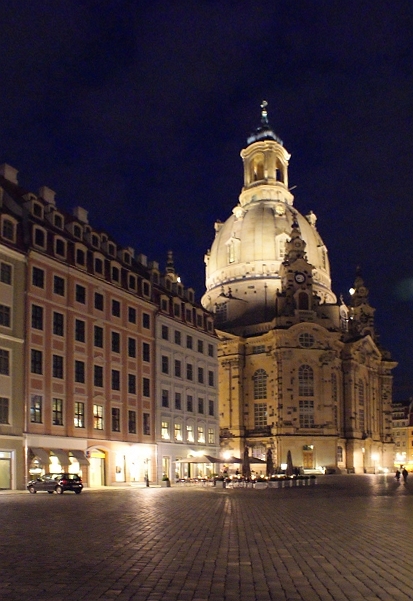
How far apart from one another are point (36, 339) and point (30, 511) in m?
28.4

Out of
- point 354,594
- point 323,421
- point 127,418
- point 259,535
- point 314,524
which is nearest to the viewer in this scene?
point 354,594

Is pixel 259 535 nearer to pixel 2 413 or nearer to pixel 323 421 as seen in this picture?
pixel 2 413

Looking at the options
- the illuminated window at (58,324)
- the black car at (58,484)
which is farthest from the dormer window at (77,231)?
the black car at (58,484)

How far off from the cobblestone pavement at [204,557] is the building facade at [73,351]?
1082 inches

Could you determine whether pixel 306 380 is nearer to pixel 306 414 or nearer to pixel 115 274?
pixel 306 414

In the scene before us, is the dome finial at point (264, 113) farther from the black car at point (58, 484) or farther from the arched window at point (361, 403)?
the black car at point (58, 484)

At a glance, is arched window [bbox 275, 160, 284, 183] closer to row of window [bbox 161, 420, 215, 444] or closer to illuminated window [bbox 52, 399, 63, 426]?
row of window [bbox 161, 420, 215, 444]

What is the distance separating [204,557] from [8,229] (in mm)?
43173

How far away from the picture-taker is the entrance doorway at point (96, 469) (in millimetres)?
62750

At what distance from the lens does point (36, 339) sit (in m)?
57.5

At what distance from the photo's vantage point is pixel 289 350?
126 meters

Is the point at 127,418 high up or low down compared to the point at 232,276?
down

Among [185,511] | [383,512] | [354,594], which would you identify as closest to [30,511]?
[185,511]

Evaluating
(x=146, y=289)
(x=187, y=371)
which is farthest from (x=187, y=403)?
(x=146, y=289)
